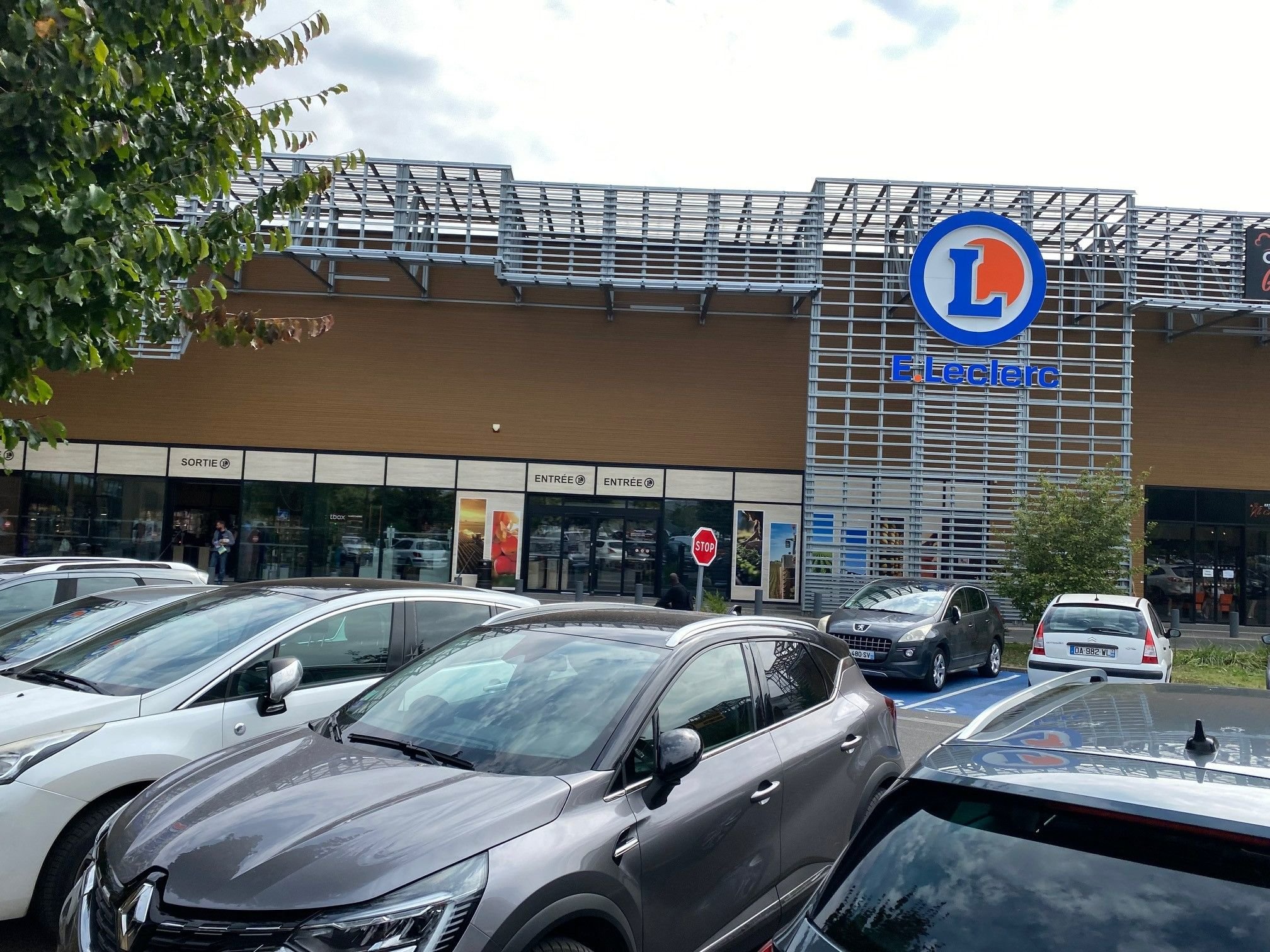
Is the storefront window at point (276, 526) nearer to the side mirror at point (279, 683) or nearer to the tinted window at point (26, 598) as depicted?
the tinted window at point (26, 598)

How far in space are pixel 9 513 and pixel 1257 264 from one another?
32217 mm

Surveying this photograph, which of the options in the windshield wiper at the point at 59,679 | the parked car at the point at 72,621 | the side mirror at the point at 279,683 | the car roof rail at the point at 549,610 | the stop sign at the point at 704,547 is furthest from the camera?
the stop sign at the point at 704,547

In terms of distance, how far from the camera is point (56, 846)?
4410 mm

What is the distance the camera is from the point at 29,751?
14.6 ft

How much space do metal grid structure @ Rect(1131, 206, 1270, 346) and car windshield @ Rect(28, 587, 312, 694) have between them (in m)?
23.0

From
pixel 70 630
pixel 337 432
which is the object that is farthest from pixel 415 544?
pixel 70 630

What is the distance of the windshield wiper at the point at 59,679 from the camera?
515cm

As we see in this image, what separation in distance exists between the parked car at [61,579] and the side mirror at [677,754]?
7.21 meters

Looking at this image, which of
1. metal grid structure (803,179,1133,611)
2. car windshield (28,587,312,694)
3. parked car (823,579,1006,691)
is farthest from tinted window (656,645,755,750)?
metal grid structure (803,179,1133,611)

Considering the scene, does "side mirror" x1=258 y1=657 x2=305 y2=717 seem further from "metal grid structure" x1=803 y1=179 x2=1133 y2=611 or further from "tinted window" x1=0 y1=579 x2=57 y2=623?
"metal grid structure" x1=803 y1=179 x2=1133 y2=611

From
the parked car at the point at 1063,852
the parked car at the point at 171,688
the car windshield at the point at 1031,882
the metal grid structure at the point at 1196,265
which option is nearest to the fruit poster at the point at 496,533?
the metal grid structure at the point at 1196,265

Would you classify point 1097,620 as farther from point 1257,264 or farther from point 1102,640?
point 1257,264

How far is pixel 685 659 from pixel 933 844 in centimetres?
177

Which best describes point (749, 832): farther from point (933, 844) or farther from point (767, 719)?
point (933, 844)
